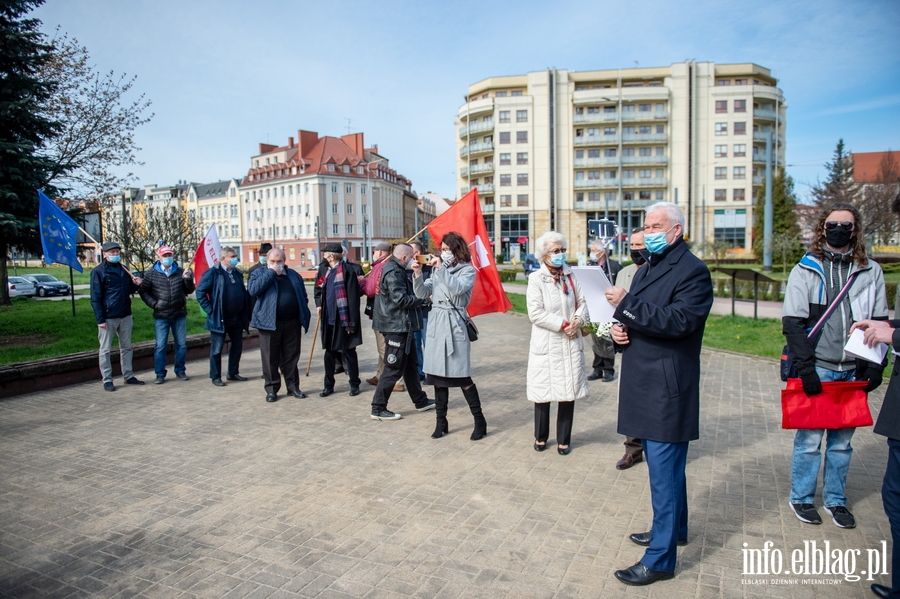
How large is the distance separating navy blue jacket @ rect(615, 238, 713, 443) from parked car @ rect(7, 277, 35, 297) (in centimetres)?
3883

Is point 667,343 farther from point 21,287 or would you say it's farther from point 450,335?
point 21,287

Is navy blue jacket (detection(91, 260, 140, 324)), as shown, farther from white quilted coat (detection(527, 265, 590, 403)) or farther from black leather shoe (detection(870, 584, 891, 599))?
black leather shoe (detection(870, 584, 891, 599))

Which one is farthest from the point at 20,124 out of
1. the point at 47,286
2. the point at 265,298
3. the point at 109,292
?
the point at 47,286

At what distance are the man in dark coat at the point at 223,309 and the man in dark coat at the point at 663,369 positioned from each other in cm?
733

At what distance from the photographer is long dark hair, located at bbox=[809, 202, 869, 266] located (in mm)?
3920

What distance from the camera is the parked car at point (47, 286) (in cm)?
3491

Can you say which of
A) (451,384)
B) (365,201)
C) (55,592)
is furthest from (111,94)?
(365,201)

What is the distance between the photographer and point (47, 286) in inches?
1395

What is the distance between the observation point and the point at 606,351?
326 inches

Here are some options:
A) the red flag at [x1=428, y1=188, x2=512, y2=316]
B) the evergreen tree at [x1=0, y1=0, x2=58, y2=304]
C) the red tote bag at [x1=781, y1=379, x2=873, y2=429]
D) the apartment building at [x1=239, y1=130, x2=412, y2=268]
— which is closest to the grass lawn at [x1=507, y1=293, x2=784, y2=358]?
the red flag at [x1=428, y1=188, x2=512, y2=316]

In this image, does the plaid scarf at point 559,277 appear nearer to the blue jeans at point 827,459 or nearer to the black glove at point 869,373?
the blue jeans at point 827,459

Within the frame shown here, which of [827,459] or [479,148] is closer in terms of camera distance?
[827,459]

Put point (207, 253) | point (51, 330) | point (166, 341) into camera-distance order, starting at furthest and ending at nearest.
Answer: point (51, 330)
point (207, 253)
point (166, 341)

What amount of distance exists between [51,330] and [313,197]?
75197 millimetres
